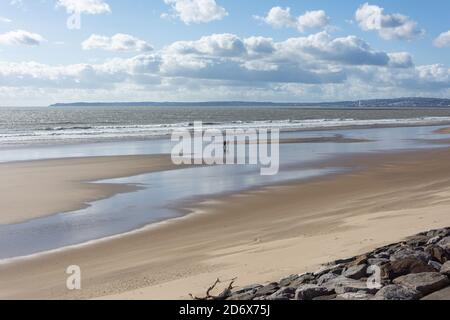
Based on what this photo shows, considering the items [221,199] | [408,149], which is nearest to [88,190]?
[221,199]

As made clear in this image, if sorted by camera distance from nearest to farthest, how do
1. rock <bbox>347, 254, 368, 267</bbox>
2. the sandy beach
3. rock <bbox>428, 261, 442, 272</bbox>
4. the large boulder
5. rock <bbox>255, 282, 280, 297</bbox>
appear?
the large boulder → rock <bbox>255, 282, 280, 297</bbox> → rock <bbox>428, 261, 442, 272</bbox> → rock <bbox>347, 254, 368, 267</bbox> → the sandy beach

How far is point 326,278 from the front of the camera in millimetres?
5742

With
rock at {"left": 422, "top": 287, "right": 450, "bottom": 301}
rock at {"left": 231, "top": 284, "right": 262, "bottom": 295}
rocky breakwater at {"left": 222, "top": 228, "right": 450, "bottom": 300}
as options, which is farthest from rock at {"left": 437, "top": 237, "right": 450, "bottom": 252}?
rock at {"left": 231, "top": 284, "right": 262, "bottom": 295}

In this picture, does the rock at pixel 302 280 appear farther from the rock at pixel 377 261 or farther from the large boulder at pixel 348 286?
the rock at pixel 377 261

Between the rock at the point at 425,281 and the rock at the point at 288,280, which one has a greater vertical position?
the rock at the point at 425,281

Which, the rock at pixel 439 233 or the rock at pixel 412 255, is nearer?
the rock at pixel 412 255

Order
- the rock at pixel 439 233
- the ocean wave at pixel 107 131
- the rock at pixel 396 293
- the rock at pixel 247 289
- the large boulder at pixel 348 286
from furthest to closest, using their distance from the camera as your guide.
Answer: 1. the ocean wave at pixel 107 131
2. the rock at pixel 439 233
3. the rock at pixel 247 289
4. the large boulder at pixel 348 286
5. the rock at pixel 396 293

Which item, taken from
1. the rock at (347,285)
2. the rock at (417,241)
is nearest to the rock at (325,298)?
the rock at (347,285)

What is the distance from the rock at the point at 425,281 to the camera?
495 centimetres

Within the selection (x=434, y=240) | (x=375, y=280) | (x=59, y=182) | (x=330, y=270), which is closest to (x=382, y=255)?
(x=330, y=270)

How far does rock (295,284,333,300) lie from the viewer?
506 cm

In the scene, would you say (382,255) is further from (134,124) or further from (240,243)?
(134,124)

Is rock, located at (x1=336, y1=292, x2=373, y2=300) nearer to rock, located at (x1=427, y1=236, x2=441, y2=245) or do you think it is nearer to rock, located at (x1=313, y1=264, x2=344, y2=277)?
rock, located at (x1=313, y1=264, x2=344, y2=277)
